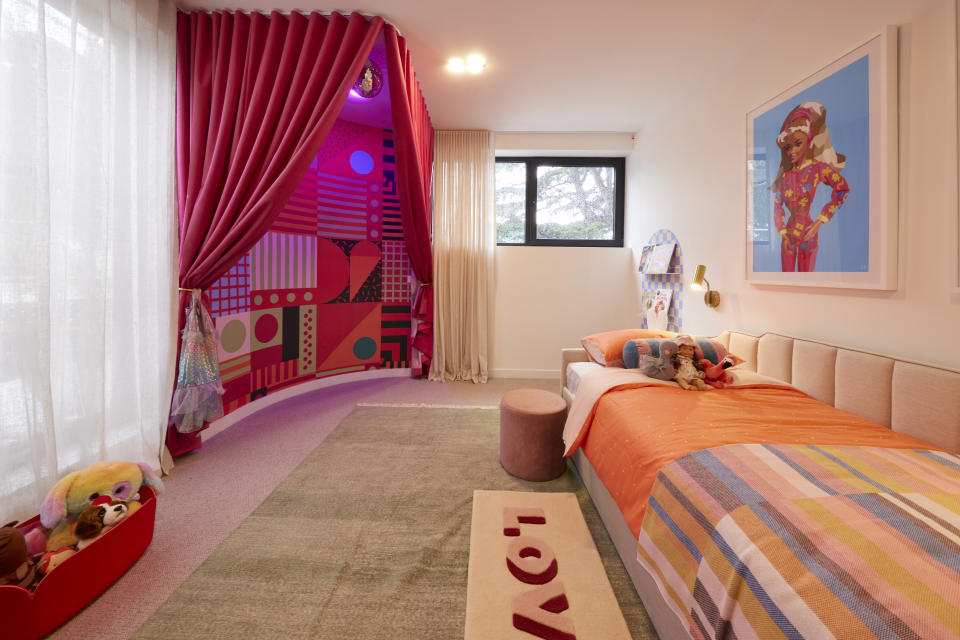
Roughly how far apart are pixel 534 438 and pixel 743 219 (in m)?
1.91

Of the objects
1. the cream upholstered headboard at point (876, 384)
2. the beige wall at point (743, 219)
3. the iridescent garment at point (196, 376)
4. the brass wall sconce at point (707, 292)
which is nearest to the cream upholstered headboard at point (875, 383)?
the cream upholstered headboard at point (876, 384)

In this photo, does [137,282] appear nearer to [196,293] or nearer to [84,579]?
[196,293]

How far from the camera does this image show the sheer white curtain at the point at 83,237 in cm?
144

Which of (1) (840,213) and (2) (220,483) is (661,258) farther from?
(2) (220,483)

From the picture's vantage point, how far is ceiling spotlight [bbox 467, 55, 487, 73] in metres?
2.78

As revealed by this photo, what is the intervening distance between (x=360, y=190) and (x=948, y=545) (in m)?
4.38

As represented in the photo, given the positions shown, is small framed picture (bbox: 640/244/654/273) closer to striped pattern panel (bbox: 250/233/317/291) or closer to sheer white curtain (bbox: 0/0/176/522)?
striped pattern panel (bbox: 250/233/317/291)

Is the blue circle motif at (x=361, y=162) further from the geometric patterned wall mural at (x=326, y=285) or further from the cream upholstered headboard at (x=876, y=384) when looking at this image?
the cream upholstered headboard at (x=876, y=384)

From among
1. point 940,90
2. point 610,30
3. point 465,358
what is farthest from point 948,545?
point 465,358

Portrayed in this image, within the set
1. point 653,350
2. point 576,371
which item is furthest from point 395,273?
point 653,350

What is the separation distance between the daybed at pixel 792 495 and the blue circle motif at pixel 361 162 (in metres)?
3.41

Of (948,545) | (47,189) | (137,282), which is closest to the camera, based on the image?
(948,545)

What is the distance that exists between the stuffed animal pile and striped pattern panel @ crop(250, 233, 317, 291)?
192cm

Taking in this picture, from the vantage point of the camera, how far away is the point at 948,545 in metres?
0.73
